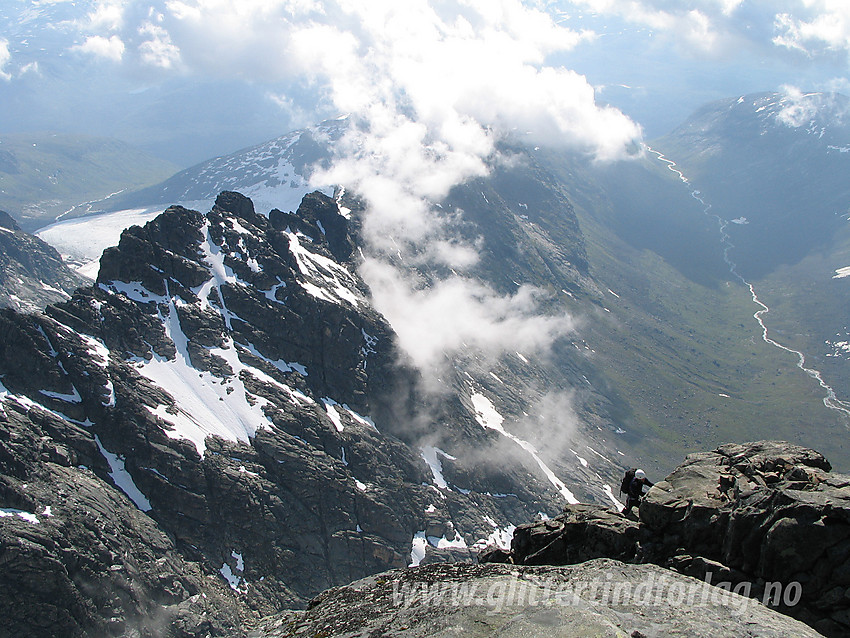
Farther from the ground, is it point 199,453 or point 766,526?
point 199,453

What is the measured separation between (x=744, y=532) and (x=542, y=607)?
41.1 feet

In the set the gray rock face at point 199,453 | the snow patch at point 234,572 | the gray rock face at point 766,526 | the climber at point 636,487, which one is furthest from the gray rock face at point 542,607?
the snow patch at point 234,572

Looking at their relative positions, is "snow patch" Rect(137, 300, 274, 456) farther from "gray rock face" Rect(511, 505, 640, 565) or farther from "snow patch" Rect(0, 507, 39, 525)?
"gray rock face" Rect(511, 505, 640, 565)

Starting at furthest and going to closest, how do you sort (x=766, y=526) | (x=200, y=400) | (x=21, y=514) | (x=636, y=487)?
(x=200, y=400) < (x=21, y=514) < (x=636, y=487) < (x=766, y=526)

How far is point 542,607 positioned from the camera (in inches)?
1122

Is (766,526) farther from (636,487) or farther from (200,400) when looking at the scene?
(200,400)

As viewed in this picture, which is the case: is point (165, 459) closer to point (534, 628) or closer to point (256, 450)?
point (256, 450)

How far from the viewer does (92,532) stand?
10381 cm

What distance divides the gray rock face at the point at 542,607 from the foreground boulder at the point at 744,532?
2045mm

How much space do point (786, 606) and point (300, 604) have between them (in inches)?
4688

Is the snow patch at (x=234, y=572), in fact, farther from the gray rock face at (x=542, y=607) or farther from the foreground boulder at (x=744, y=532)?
the foreground boulder at (x=744, y=532)

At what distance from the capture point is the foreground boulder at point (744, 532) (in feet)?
92.5

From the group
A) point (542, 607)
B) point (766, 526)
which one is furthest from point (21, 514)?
point (766, 526)

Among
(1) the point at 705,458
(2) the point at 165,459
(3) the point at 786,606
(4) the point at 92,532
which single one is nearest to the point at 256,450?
(2) the point at 165,459
